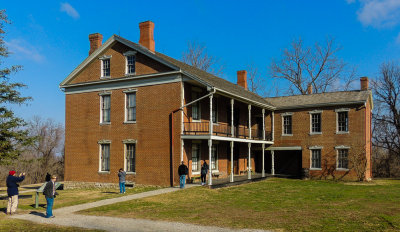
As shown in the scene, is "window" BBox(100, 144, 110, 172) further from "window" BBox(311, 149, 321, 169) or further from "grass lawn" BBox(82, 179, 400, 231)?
"window" BBox(311, 149, 321, 169)

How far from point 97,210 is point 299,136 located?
20454mm

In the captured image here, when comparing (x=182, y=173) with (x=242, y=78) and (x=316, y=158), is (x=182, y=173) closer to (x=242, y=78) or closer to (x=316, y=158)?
(x=316, y=158)

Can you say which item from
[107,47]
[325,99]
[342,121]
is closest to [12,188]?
[107,47]

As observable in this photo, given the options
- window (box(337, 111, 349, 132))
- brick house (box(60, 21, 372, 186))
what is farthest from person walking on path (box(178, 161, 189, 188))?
window (box(337, 111, 349, 132))

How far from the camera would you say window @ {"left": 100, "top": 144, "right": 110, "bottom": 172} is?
2497 centimetres

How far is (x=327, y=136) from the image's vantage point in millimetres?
29906

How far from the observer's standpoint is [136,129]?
78.1 feet

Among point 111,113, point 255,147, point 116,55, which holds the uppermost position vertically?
point 116,55

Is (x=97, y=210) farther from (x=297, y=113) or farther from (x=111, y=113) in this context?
(x=297, y=113)

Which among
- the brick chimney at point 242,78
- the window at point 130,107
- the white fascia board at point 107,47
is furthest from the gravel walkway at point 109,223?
the brick chimney at point 242,78

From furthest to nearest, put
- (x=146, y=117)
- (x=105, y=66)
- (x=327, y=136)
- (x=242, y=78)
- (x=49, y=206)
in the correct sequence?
(x=242, y=78), (x=327, y=136), (x=105, y=66), (x=146, y=117), (x=49, y=206)

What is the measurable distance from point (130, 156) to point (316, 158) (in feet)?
48.8

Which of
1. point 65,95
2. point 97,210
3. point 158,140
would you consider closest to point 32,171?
point 65,95

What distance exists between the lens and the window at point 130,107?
2422cm
